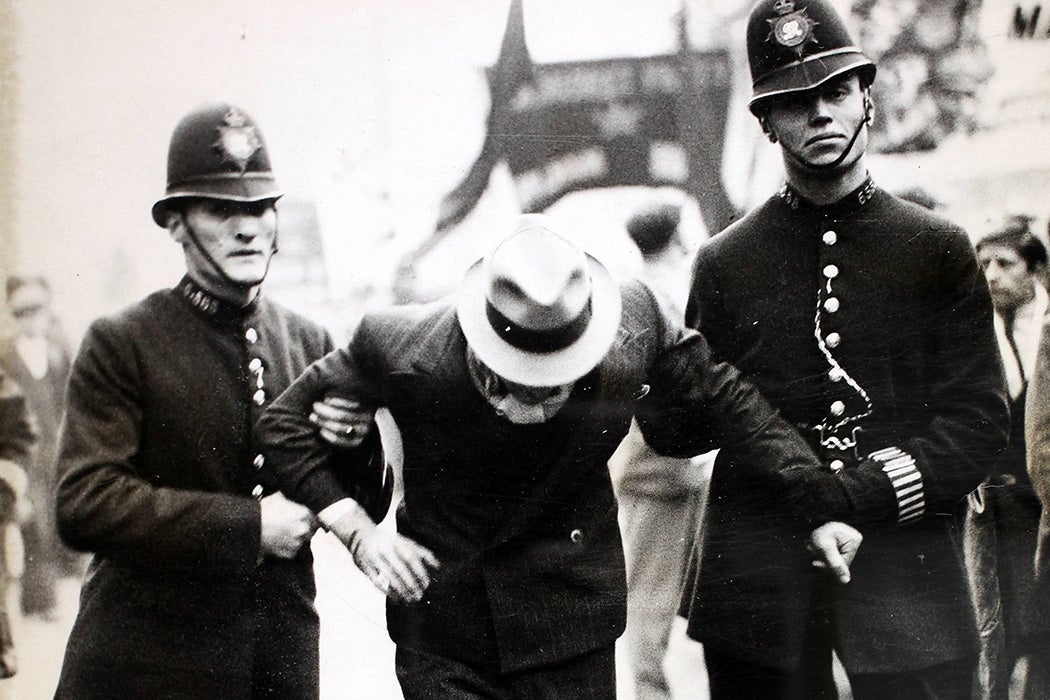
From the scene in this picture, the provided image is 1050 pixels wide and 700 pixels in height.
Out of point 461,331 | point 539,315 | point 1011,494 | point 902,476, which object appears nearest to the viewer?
point 539,315

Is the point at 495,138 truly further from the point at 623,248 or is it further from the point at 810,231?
the point at 810,231

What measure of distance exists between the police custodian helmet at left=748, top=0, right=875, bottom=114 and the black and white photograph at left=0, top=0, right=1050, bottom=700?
0.4 inches

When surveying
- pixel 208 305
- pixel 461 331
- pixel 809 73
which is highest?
pixel 809 73

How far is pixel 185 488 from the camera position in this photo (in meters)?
3.08

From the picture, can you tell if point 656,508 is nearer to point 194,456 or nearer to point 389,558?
point 389,558

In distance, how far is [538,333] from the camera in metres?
2.80

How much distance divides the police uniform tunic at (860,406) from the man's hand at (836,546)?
26mm

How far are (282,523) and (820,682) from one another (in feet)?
5.46

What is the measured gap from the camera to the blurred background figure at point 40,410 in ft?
10.5

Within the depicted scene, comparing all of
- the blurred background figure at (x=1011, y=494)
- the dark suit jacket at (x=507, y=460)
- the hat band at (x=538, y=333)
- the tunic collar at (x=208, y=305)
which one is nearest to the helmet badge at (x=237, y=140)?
the tunic collar at (x=208, y=305)

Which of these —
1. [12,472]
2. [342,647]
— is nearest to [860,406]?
[342,647]

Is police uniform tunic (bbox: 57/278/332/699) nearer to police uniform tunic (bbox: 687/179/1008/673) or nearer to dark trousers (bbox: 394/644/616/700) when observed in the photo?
dark trousers (bbox: 394/644/616/700)

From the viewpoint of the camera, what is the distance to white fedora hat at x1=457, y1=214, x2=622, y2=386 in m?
2.81

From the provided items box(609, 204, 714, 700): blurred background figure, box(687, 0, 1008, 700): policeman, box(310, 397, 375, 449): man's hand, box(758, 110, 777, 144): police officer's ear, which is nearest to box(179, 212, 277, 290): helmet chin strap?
box(310, 397, 375, 449): man's hand
